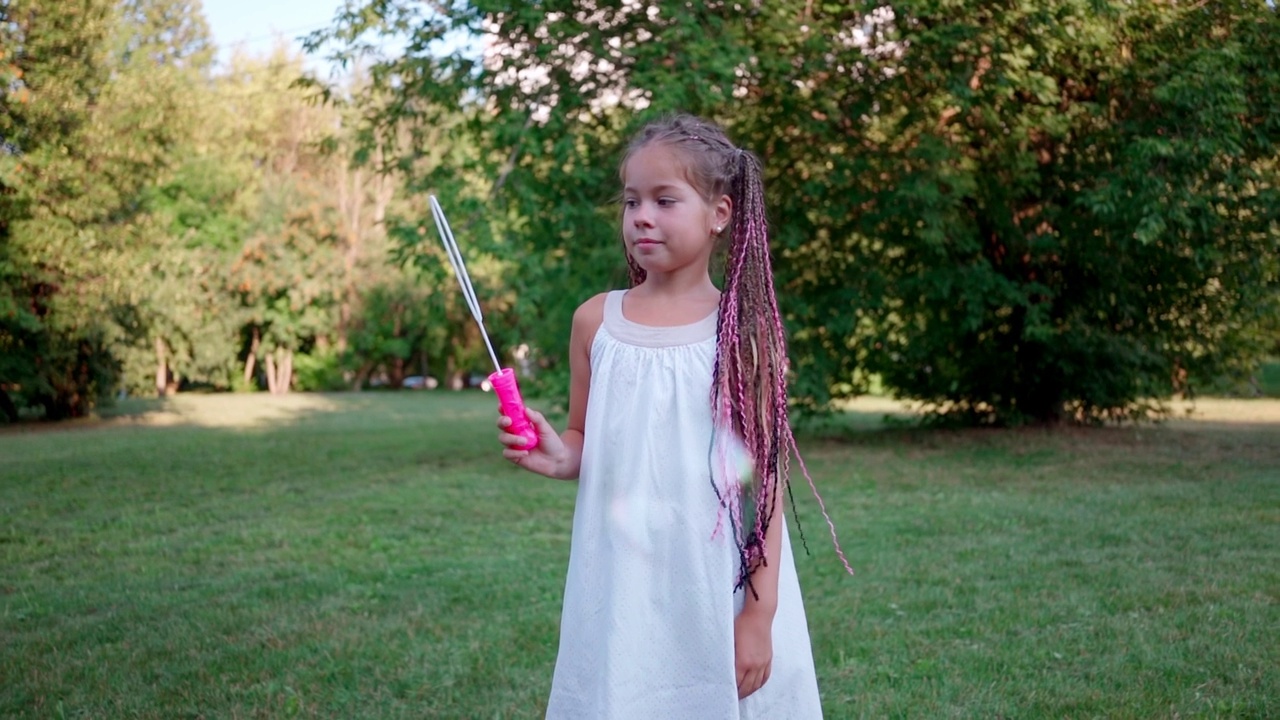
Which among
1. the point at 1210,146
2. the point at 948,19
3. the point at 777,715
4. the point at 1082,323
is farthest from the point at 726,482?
the point at 1082,323

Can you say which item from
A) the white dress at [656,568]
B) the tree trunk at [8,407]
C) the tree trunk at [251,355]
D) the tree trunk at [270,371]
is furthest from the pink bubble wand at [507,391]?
the tree trunk at [251,355]

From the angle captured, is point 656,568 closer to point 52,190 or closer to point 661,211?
point 661,211

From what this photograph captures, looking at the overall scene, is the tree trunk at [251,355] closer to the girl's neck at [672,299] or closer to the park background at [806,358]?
the park background at [806,358]

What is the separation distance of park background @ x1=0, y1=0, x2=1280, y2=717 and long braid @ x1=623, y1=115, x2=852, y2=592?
2.08 metres

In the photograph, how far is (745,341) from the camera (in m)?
2.15

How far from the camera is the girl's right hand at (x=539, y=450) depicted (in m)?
2.17

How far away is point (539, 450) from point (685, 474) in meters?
0.32

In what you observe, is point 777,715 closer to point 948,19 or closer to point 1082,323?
point 948,19

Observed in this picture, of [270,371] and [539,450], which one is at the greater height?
[539,450]

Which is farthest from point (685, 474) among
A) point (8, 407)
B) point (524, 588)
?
point (8, 407)

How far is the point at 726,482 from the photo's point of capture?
2096 millimetres

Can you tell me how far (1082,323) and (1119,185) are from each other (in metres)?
3.01

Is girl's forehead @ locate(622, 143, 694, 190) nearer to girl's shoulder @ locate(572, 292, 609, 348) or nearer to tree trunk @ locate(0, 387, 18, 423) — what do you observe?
girl's shoulder @ locate(572, 292, 609, 348)

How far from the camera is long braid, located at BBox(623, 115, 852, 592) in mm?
2096
